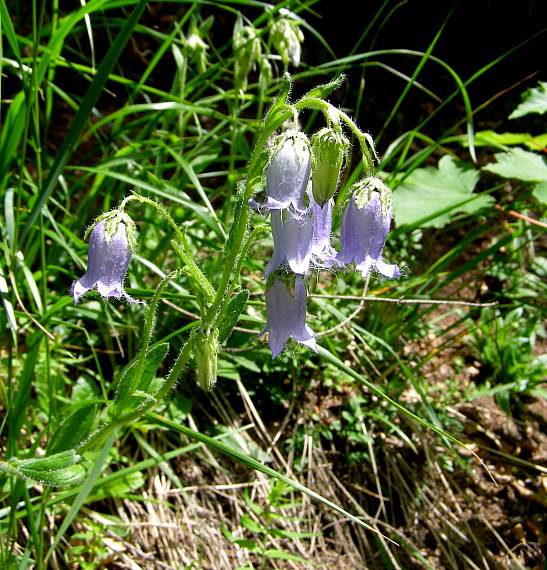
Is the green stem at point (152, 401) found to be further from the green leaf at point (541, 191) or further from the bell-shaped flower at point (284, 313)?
the green leaf at point (541, 191)

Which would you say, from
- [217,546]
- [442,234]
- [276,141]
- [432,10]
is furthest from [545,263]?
[276,141]

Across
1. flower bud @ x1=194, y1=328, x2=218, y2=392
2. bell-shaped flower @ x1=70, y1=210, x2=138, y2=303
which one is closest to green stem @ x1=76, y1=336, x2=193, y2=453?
flower bud @ x1=194, y1=328, x2=218, y2=392

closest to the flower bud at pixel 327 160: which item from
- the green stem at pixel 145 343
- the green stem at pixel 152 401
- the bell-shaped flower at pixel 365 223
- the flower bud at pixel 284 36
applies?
the bell-shaped flower at pixel 365 223

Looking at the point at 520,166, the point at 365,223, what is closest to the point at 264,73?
the point at 520,166

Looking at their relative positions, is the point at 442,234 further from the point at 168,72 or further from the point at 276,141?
the point at 276,141

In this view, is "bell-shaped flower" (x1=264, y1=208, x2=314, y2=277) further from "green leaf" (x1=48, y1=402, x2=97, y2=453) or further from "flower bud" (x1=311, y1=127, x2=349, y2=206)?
"green leaf" (x1=48, y1=402, x2=97, y2=453)
